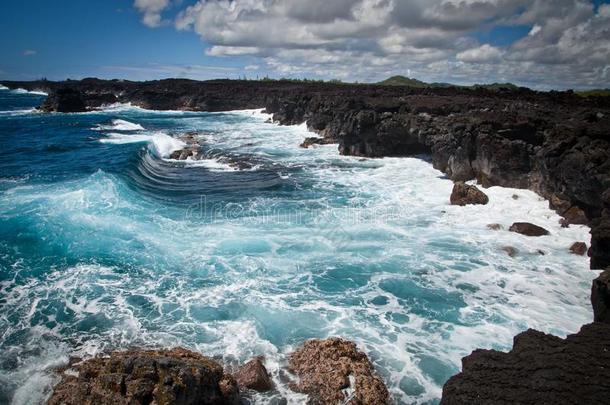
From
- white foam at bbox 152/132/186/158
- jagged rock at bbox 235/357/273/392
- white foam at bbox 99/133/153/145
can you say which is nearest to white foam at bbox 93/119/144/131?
white foam at bbox 99/133/153/145

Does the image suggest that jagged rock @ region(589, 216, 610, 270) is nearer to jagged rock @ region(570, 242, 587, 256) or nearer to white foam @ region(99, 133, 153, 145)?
jagged rock @ region(570, 242, 587, 256)

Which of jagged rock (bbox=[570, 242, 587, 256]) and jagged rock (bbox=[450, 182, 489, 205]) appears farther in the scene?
jagged rock (bbox=[450, 182, 489, 205])

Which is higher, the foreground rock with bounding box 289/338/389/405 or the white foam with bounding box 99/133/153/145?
the white foam with bounding box 99/133/153/145

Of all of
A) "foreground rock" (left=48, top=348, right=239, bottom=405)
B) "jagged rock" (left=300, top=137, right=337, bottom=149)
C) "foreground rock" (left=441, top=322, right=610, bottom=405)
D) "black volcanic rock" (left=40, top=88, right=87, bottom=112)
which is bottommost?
"foreground rock" (left=48, top=348, right=239, bottom=405)

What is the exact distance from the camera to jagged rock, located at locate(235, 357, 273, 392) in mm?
8492

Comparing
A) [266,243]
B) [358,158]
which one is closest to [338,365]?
[266,243]

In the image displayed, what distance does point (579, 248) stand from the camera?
15070 mm

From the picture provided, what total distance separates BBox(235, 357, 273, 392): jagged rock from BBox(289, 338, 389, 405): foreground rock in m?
0.69

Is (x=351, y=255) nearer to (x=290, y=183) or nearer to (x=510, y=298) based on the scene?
(x=510, y=298)

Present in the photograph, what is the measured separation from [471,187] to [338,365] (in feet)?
51.4

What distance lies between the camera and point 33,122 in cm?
5547

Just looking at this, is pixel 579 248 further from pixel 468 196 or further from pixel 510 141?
pixel 510 141

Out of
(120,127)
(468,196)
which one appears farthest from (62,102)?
(468,196)

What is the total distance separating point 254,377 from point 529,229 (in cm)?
1418
